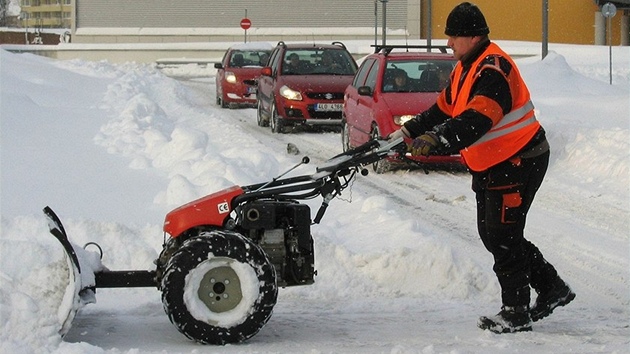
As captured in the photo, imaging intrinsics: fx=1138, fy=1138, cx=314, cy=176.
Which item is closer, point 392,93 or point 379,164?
point 379,164

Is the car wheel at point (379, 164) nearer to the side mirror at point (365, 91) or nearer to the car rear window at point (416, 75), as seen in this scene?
the side mirror at point (365, 91)

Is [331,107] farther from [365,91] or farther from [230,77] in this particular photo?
[230,77]

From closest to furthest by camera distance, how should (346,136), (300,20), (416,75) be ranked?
1. (416,75)
2. (346,136)
3. (300,20)

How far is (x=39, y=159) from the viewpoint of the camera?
11.9 m

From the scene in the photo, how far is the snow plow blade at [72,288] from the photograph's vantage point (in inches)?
215

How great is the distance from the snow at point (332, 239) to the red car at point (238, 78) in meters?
7.56

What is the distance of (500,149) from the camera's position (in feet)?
19.3

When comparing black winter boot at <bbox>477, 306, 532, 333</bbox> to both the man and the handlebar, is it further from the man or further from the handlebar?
the handlebar

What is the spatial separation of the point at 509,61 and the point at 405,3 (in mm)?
49385

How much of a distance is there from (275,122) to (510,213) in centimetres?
1352

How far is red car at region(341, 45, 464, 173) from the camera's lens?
44.2 feet

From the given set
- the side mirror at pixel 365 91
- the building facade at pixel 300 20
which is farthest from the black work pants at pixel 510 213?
the building facade at pixel 300 20

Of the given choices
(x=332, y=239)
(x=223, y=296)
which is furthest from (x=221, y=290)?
(x=332, y=239)

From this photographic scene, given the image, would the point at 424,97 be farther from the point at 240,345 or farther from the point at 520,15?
the point at 520,15
